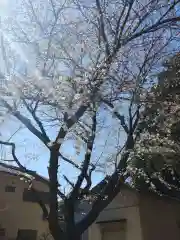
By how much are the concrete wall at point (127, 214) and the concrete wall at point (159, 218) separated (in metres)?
0.22

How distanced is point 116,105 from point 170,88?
159cm

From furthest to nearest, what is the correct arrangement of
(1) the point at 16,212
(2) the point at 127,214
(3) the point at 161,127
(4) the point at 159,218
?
(1) the point at 16,212 < (2) the point at 127,214 < (4) the point at 159,218 < (3) the point at 161,127

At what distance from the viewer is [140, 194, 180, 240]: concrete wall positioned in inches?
487

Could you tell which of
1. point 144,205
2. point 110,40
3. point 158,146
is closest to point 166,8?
point 110,40

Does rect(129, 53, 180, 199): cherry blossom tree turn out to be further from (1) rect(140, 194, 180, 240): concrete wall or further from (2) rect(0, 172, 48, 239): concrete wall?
(2) rect(0, 172, 48, 239): concrete wall

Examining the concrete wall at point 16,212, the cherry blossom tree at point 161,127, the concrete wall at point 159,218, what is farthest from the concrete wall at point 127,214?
the cherry blossom tree at point 161,127

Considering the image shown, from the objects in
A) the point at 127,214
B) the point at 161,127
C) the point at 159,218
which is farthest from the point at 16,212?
the point at 161,127

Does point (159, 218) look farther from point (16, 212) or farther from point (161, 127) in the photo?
point (16, 212)

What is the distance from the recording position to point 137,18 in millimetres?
8297

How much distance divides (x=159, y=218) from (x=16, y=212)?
18.9 ft

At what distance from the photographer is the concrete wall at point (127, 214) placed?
40.8 ft

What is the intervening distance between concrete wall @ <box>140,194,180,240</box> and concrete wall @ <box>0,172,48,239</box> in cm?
463

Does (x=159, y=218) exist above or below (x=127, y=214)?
below

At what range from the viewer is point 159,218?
12742 millimetres
